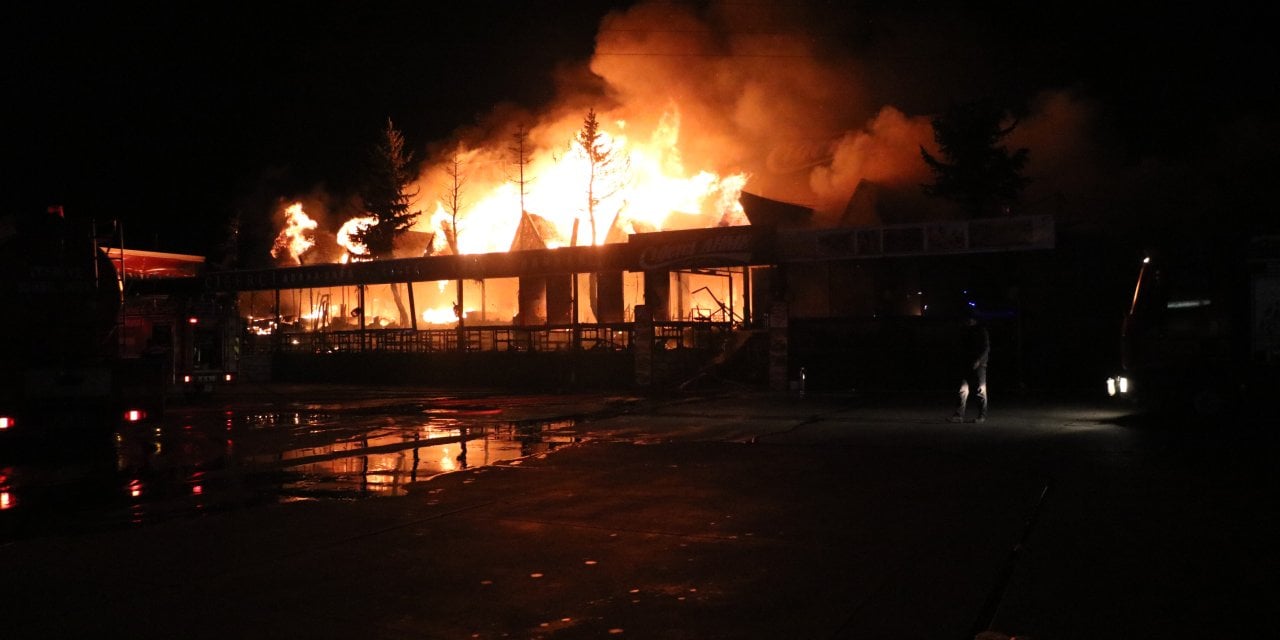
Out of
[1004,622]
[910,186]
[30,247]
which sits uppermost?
[910,186]

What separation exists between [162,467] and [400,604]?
27.6ft

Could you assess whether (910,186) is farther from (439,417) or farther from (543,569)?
(543,569)

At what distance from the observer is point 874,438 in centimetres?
1395

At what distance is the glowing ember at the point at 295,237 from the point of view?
75062 mm

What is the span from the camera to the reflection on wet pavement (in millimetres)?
9539

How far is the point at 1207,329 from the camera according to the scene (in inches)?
588

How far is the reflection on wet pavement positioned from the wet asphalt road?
0.56 meters

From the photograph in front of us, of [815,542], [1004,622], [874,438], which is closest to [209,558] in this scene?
[815,542]

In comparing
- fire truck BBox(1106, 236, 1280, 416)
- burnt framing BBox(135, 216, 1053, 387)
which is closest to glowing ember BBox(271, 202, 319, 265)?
burnt framing BBox(135, 216, 1053, 387)

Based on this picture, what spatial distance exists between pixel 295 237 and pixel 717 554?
245ft

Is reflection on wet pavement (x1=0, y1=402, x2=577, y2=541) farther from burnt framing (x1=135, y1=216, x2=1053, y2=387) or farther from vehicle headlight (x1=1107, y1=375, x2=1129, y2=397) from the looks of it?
burnt framing (x1=135, y1=216, x2=1053, y2=387)

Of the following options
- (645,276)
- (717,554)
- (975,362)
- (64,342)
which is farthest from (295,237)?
(717,554)

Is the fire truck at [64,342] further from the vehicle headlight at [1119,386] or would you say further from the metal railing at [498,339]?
the metal railing at [498,339]

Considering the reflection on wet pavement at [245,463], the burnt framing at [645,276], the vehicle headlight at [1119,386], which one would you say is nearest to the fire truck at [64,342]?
the reflection on wet pavement at [245,463]
